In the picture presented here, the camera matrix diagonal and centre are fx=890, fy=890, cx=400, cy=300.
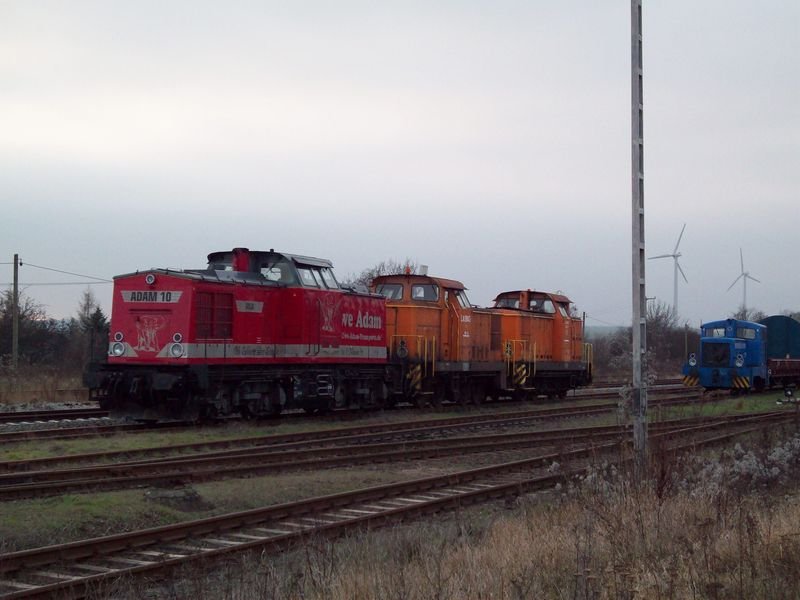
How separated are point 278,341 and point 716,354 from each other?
20387mm

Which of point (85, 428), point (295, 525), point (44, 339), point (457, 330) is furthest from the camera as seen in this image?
point (44, 339)

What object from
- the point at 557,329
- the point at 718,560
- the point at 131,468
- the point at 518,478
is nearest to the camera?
the point at 718,560

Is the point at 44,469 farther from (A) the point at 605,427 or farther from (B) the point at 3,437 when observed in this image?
(A) the point at 605,427

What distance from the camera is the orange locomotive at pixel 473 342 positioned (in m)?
24.7

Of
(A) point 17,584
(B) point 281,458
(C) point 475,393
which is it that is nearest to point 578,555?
(A) point 17,584

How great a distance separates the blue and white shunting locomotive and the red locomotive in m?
11.3

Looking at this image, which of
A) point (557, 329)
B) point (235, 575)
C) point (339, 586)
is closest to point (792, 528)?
point (339, 586)

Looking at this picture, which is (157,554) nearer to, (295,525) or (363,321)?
(295,525)

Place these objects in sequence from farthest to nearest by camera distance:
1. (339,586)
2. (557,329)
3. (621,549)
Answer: (557,329), (621,549), (339,586)

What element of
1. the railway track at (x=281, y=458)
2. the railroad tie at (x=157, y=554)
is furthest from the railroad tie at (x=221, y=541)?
the railway track at (x=281, y=458)

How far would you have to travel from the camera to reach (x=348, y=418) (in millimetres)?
21656

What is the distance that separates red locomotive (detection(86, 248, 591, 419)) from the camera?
1816 cm

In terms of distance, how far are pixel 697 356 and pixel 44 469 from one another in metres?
28.5

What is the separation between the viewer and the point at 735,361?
3344 centimetres
